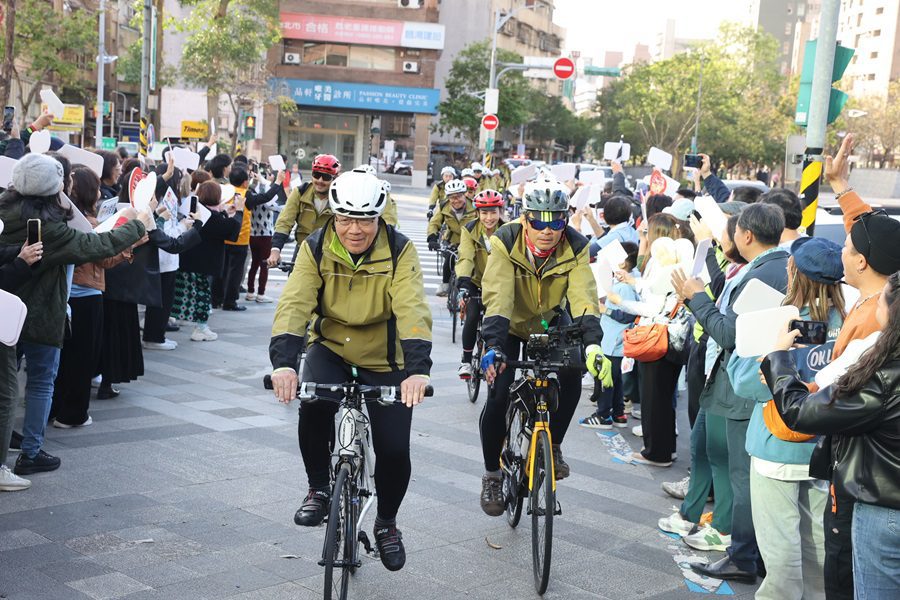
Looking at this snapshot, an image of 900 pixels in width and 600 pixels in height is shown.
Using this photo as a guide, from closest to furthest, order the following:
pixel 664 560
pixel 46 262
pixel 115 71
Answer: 1. pixel 664 560
2. pixel 46 262
3. pixel 115 71

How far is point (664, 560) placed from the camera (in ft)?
20.7

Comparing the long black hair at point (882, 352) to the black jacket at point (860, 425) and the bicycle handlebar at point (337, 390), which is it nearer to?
the black jacket at point (860, 425)

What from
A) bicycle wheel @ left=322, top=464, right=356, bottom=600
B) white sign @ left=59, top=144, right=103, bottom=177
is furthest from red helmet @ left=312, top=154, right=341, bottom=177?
bicycle wheel @ left=322, top=464, right=356, bottom=600

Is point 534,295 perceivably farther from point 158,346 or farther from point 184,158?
point 158,346

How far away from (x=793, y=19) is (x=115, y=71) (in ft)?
418

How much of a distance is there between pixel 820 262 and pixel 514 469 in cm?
234

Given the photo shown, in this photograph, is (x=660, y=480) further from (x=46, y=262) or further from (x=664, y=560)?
(x=46, y=262)

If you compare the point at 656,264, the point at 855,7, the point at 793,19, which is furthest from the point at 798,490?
the point at 793,19

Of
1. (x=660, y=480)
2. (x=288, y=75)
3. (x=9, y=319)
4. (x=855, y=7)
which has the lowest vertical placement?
(x=660, y=480)

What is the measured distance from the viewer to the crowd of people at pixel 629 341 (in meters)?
3.90

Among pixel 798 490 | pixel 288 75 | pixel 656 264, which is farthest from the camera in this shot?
pixel 288 75

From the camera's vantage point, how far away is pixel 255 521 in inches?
254

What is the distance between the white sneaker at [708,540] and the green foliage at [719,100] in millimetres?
67882

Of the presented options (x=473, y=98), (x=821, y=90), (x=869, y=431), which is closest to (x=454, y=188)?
(x=821, y=90)
